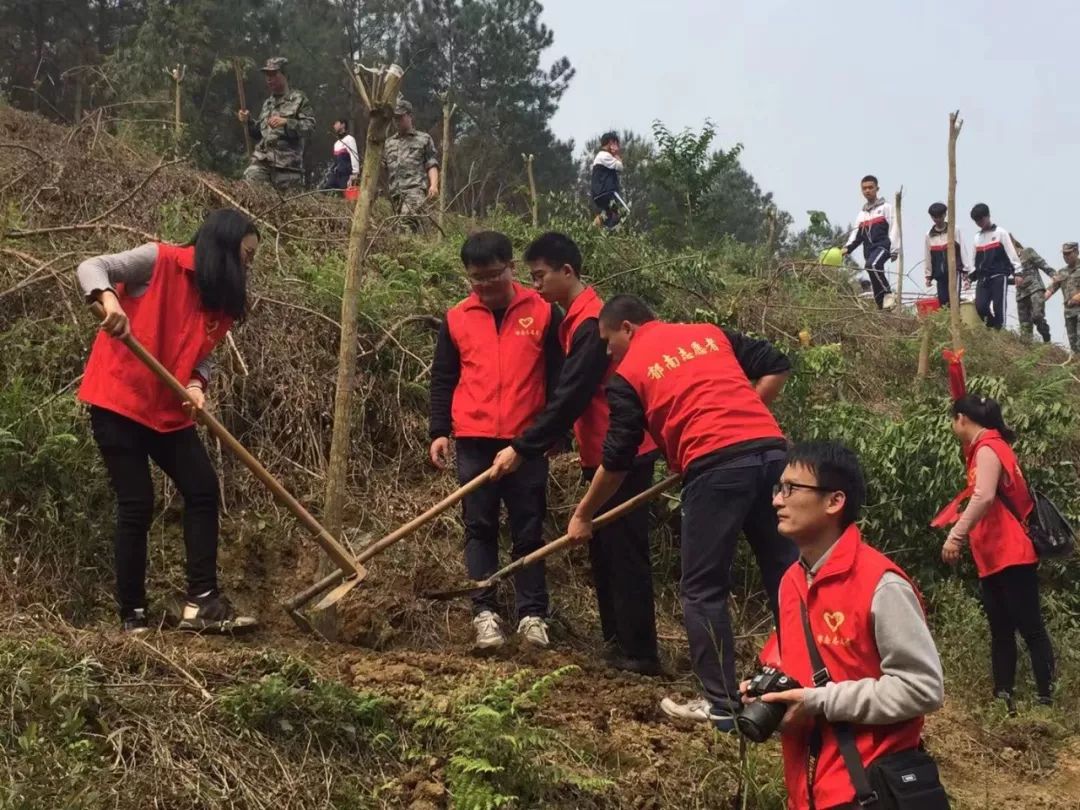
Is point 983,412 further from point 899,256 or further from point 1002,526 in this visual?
point 899,256

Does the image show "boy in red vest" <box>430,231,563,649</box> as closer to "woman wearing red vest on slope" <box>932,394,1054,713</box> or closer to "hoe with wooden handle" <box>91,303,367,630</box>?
"hoe with wooden handle" <box>91,303,367,630</box>

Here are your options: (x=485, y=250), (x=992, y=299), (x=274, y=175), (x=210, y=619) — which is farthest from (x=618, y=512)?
(x=992, y=299)

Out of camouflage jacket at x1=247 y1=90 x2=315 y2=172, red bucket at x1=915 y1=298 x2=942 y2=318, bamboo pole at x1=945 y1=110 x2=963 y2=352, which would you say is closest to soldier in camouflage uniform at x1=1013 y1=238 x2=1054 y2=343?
red bucket at x1=915 y1=298 x2=942 y2=318

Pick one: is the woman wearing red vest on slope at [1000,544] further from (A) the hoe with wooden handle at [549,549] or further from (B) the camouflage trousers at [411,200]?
(B) the camouflage trousers at [411,200]

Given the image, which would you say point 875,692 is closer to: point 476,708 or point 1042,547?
point 476,708

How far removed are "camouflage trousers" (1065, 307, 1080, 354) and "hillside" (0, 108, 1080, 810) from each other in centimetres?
280

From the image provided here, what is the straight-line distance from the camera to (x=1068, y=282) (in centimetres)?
1233

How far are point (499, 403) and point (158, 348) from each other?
1439mm

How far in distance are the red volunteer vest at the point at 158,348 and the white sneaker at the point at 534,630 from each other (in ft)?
5.53

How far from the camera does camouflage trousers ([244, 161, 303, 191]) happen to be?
984cm

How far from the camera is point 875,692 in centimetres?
234

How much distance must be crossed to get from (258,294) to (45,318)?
3.91ft

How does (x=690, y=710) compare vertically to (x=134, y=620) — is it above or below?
below

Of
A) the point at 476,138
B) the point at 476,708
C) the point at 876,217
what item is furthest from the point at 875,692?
the point at 476,138
